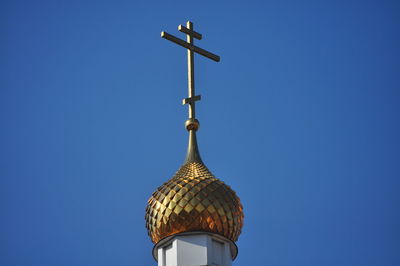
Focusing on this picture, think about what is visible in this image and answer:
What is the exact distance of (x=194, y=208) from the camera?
2172 centimetres

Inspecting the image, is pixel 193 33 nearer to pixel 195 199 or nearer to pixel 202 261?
pixel 195 199

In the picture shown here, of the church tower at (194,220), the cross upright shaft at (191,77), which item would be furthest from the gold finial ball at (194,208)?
the cross upright shaft at (191,77)

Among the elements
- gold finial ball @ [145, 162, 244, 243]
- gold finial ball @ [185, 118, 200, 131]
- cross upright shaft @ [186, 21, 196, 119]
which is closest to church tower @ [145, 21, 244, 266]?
gold finial ball @ [145, 162, 244, 243]

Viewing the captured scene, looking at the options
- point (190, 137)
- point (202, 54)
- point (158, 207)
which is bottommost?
point (158, 207)

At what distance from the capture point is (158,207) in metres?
22.1

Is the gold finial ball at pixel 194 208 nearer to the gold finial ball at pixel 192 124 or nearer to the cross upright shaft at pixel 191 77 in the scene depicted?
the gold finial ball at pixel 192 124

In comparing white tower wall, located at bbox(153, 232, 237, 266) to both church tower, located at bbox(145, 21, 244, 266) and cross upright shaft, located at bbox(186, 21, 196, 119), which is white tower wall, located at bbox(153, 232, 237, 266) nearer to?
church tower, located at bbox(145, 21, 244, 266)

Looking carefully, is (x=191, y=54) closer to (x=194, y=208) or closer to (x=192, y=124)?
(x=192, y=124)

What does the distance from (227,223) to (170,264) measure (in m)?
1.59

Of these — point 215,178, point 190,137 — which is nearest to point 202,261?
point 215,178

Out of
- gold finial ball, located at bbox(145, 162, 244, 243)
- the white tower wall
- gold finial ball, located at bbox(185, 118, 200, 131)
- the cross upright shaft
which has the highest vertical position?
the cross upright shaft

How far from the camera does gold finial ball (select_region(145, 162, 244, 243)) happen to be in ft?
71.2

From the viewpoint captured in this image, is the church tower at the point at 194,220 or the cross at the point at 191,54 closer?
the church tower at the point at 194,220

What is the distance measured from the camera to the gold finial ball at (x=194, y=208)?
71.2ft
